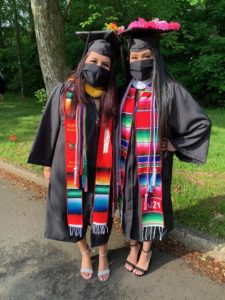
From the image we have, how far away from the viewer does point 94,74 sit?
9.41 feet

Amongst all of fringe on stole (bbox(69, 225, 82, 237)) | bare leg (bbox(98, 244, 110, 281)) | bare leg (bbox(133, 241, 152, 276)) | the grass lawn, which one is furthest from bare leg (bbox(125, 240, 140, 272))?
the grass lawn

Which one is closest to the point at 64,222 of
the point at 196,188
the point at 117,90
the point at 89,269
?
the point at 89,269

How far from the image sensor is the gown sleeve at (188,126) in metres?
2.92

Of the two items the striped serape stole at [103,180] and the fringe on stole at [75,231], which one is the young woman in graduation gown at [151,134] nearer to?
the striped serape stole at [103,180]

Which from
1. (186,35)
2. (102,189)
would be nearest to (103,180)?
(102,189)

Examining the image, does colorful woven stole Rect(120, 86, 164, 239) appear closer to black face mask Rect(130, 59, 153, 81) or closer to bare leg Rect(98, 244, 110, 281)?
black face mask Rect(130, 59, 153, 81)

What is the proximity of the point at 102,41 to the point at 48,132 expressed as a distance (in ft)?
2.82

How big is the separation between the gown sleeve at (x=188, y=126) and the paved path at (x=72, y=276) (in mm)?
1080

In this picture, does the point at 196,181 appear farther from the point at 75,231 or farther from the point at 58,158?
the point at 58,158

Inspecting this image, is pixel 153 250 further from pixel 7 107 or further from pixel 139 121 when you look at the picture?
pixel 7 107

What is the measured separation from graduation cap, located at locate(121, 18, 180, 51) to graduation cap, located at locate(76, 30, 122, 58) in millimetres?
104

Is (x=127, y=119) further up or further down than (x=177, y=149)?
further up

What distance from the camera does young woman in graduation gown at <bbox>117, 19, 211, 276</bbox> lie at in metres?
2.89

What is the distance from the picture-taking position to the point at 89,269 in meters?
3.38
